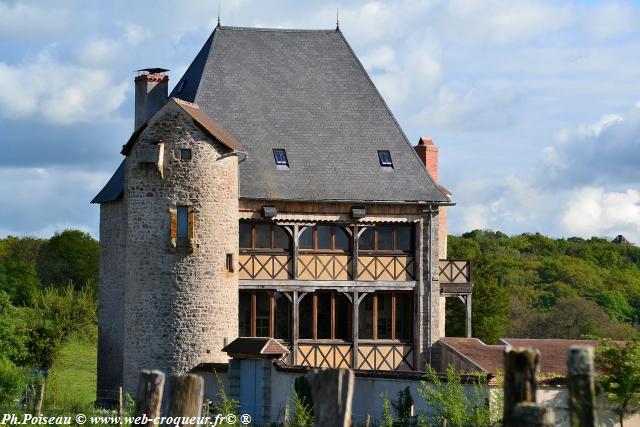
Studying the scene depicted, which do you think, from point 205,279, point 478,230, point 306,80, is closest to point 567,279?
point 478,230

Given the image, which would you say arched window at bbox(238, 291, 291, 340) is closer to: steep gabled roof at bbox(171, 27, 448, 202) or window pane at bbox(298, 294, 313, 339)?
window pane at bbox(298, 294, 313, 339)

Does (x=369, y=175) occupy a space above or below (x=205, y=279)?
above

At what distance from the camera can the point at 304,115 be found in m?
33.5

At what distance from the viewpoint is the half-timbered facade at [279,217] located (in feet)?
96.0

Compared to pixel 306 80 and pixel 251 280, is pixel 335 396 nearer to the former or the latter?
pixel 251 280

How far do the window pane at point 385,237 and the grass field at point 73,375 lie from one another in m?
7.57

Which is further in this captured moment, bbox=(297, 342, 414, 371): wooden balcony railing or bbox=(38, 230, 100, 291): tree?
bbox=(38, 230, 100, 291): tree

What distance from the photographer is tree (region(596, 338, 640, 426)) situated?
25.2 meters

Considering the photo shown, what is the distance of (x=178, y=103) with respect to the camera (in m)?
29.3

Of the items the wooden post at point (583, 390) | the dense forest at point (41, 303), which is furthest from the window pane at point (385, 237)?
the wooden post at point (583, 390)

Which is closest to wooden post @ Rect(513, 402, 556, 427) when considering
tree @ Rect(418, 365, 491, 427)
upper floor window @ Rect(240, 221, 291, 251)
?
tree @ Rect(418, 365, 491, 427)

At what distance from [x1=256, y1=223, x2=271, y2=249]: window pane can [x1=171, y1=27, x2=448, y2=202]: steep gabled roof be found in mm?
760

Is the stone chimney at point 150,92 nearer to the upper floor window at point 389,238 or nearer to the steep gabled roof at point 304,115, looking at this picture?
the steep gabled roof at point 304,115

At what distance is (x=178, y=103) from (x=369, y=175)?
5.45 metres
